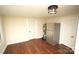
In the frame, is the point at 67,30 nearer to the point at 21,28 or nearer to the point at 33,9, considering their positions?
the point at 33,9

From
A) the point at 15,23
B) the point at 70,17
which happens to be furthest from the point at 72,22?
the point at 15,23

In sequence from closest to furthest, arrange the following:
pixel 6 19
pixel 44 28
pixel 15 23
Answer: pixel 6 19
pixel 15 23
pixel 44 28

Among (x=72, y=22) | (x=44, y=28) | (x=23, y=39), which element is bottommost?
(x=23, y=39)

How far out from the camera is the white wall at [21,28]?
4.86 meters

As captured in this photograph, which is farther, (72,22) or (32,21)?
(32,21)

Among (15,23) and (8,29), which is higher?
(15,23)

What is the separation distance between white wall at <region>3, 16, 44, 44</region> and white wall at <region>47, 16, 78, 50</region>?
225cm

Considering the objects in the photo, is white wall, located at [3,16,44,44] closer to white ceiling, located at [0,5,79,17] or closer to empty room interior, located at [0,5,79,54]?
empty room interior, located at [0,5,79,54]

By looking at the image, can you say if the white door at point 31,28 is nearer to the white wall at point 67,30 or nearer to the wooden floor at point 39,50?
the wooden floor at point 39,50

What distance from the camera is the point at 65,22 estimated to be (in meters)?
4.43

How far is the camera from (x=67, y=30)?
4332 mm

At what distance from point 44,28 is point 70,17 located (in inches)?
120
